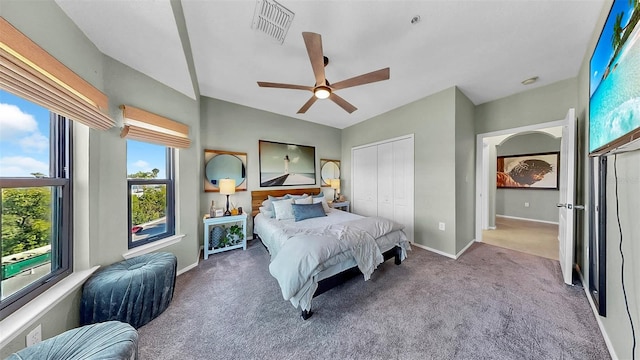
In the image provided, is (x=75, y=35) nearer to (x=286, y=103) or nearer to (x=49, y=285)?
(x=49, y=285)

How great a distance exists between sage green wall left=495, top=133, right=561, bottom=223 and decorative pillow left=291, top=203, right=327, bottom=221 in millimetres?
5232

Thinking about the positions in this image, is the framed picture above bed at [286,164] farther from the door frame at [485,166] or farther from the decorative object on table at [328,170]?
the door frame at [485,166]

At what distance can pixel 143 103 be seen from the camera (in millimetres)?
2072

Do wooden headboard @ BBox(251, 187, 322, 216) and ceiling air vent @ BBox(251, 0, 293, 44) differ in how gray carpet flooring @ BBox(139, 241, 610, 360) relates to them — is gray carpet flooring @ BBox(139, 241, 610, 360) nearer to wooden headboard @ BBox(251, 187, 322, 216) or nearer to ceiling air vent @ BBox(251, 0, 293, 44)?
wooden headboard @ BBox(251, 187, 322, 216)

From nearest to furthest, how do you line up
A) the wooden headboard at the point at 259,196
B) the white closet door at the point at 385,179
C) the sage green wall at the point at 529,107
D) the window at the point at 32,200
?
the window at the point at 32,200
the sage green wall at the point at 529,107
the wooden headboard at the point at 259,196
the white closet door at the point at 385,179

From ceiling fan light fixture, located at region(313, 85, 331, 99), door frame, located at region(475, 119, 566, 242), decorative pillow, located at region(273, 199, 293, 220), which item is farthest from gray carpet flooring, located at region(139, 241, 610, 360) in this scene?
ceiling fan light fixture, located at region(313, 85, 331, 99)

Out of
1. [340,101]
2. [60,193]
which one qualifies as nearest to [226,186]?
[60,193]

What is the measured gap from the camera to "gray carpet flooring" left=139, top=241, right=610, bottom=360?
1393 millimetres

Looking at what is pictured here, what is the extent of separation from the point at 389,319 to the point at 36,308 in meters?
2.42

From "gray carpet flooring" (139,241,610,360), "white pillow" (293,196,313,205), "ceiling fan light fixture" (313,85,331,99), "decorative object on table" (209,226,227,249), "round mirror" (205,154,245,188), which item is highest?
"ceiling fan light fixture" (313,85,331,99)

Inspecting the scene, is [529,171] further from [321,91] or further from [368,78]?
[321,91]

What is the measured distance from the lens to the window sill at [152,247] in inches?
75.6

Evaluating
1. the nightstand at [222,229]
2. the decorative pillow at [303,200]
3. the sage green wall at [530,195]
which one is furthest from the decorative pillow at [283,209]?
the sage green wall at [530,195]

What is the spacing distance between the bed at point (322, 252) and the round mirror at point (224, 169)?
1.13 metres
